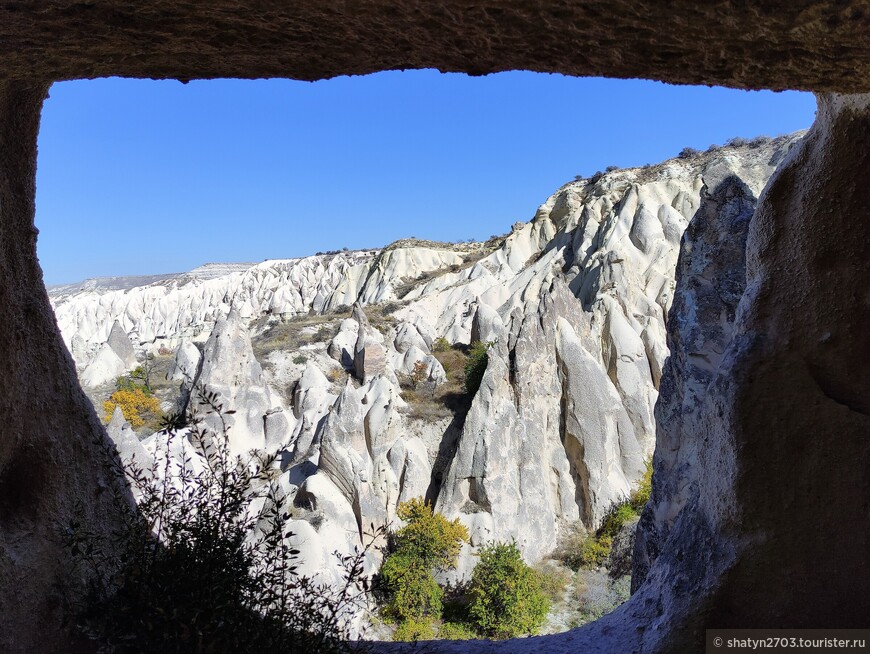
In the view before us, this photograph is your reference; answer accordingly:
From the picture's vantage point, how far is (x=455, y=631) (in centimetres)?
824

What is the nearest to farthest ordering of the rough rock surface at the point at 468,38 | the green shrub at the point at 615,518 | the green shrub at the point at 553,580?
1. the rough rock surface at the point at 468,38
2. the green shrub at the point at 553,580
3. the green shrub at the point at 615,518

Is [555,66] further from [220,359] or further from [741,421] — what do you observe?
[220,359]

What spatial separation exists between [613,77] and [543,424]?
1070 centimetres

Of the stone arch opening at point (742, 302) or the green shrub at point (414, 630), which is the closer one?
the stone arch opening at point (742, 302)

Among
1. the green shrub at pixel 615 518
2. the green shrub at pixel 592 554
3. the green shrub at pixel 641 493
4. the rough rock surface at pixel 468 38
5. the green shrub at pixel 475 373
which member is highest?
the green shrub at pixel 475 373

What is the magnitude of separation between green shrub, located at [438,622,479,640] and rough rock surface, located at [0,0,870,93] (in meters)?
8.62

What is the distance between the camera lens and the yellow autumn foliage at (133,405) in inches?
567

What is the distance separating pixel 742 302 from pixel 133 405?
15933 mm

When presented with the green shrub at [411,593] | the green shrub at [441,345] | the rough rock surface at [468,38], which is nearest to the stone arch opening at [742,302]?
the rough rock surface at [468,38]

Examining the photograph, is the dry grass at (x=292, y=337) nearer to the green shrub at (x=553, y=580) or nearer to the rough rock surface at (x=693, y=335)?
the green shrub at (x=553, y=580)

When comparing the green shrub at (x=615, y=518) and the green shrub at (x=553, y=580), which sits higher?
the green shrub at (x=615, y=518)

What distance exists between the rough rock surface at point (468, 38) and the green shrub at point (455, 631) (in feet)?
28.3

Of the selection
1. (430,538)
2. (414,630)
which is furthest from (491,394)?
(414,630)

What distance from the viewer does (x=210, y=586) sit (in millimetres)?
2736
